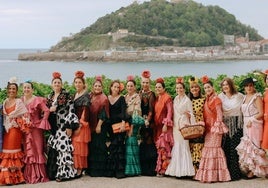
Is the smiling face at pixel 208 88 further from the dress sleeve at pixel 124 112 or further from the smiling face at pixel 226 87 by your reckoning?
the dress sleeve at pixel 124 112

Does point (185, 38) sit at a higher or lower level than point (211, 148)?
higher

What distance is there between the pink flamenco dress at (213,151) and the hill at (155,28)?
14241 cm

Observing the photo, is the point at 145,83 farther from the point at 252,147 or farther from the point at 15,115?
the point at 15,115

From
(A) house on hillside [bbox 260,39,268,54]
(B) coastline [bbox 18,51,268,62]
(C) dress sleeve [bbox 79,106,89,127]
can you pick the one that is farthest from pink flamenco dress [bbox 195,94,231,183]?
(A) house on hillside [bbox 260,39,268,54]

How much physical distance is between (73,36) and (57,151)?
545 ft

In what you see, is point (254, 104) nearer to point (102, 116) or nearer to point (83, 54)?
point (102, 116)

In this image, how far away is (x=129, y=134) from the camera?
7.03 m

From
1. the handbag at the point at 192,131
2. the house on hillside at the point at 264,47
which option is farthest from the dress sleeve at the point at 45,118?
the house on hillside at the point at 264,47

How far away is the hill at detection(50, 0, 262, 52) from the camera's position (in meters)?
153

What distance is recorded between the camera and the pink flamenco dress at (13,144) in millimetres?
6711

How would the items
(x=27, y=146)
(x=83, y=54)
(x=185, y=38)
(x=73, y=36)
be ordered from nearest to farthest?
(x=27, y=146) < (x=83, y=54) < (x=185, y=38) < (x=73, y=36)

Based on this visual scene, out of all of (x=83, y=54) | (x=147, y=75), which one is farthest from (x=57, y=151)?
(x=83, y=54)

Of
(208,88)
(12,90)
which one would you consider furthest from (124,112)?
(12,90)

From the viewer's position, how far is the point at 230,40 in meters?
164
